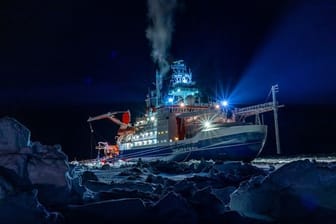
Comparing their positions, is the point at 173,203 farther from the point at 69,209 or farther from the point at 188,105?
the point at 188,105

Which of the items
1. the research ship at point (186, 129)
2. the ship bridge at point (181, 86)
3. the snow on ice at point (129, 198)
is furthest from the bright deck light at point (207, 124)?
the snow on ice at point (129, 198)

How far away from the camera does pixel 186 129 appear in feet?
201

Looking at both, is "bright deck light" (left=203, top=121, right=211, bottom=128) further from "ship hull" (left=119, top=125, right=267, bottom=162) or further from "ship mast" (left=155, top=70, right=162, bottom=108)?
"ship mast" (left=155, top=70, right=162, bottom=108)

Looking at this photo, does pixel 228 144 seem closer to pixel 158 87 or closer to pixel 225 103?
pixel 225 103

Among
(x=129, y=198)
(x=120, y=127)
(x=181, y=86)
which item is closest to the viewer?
(x=129, y=198)

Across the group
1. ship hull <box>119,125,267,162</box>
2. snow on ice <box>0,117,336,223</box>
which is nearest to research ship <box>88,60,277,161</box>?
ship hull <box>119,125,267,162</box>

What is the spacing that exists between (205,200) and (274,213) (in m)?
1.83

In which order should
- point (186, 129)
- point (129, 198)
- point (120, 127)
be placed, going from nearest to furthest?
point (129, 198)
point (186, 129)
point (120, 127)

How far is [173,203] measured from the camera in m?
7.09

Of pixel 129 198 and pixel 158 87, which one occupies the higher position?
pixel 158 87

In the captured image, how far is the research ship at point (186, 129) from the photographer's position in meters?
48.2

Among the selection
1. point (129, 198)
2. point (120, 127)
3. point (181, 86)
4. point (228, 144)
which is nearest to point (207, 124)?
point (228, 144)

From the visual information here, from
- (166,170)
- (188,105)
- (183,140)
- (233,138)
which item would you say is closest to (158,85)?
(188,105)

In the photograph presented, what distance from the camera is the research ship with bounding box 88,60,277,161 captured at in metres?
48.2
